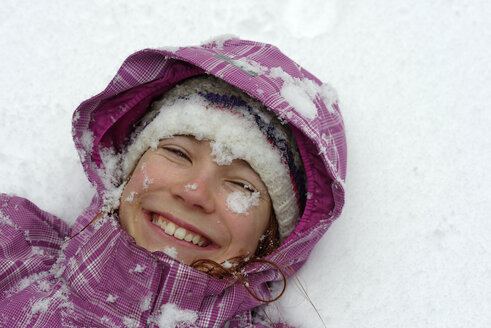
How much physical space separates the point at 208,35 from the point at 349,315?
1.34 meters

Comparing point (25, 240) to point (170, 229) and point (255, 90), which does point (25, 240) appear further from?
point (255, 90)

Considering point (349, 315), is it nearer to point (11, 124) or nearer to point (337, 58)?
point (337, 58)

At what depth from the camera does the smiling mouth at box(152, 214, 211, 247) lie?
1.51m

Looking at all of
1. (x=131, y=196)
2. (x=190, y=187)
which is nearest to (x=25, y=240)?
(x=131, y=196)

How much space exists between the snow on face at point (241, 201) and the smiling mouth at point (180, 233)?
145mm

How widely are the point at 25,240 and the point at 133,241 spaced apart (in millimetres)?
443

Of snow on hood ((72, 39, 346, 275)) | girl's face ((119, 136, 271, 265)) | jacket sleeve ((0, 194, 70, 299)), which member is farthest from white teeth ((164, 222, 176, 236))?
jacket sleeve ((0, 194, 70, 299))

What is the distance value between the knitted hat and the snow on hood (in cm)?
5

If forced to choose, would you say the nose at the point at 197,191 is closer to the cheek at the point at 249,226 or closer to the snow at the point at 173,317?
the cheek at the point at 249,226

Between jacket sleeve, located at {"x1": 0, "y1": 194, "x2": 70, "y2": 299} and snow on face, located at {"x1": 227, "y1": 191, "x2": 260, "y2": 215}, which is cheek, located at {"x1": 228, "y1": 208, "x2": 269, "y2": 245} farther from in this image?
jacket sleeve, located at {"x1": 0, "y1": 194, "x2": 70, "y2": 299}

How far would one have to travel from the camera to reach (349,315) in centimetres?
164

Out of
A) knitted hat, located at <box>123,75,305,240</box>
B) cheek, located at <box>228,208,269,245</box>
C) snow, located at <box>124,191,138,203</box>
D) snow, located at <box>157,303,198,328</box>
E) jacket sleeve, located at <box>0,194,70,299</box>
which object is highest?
knitted hat, located at <box>123,75,305,240</box>

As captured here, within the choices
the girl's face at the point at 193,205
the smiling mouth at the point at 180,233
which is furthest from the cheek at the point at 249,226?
the smiling mouth at the point at 180,233

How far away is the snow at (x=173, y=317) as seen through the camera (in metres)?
1.47
